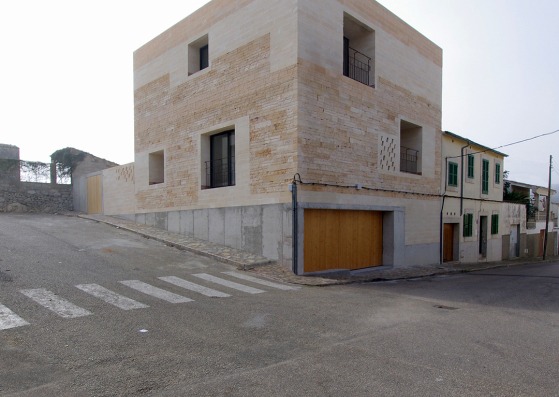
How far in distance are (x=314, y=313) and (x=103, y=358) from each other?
3.58 meters

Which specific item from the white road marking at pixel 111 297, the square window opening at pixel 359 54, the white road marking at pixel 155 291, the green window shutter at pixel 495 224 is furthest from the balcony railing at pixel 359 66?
the green window shutter at pixel 495 224

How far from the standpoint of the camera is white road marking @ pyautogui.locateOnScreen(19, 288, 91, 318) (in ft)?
19.9

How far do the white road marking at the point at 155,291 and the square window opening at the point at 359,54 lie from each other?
1034 centimetres

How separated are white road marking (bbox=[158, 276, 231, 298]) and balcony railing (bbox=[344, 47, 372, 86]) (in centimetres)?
991

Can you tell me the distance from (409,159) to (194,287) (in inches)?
468

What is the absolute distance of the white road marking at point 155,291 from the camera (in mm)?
7410

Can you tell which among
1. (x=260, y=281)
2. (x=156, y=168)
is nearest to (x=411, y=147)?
(x=260, y=281)

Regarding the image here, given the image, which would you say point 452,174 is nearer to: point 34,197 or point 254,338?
point 254,338

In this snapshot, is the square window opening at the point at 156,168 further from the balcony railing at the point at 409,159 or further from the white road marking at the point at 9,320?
the white road marking at the point at 9,320

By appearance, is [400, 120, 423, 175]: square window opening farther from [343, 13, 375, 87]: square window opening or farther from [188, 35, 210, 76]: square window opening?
[188, 35, 210, 76]: square window opening

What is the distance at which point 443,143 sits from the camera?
18625 millimetres

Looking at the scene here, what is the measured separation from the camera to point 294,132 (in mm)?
11734

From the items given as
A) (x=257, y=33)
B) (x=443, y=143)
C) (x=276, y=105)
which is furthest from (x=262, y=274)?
(x=443, y=143)

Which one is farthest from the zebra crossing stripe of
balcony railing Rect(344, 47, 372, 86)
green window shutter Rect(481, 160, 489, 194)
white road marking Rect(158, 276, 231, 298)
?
green window shutter Rect(481, 160, 489, 194)
